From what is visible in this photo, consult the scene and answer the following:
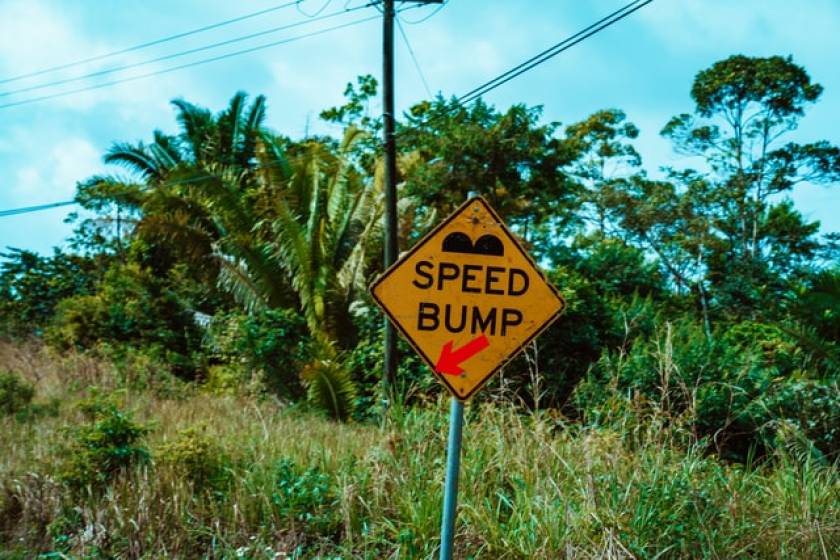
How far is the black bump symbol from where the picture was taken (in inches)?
202

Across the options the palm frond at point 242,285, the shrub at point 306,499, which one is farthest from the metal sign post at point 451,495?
the palm frond at point 242,285

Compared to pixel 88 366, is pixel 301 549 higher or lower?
lower

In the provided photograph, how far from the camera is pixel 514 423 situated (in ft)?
24.4

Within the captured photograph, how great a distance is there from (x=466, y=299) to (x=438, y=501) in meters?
1.95

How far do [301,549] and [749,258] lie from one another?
20834 millimetres

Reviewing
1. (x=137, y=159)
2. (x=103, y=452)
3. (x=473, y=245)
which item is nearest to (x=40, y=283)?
(x=137, y=159)

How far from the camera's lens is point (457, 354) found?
505 cm

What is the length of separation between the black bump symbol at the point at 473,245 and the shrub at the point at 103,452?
4044 mm

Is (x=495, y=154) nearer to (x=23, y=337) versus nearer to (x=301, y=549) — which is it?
(x=23, y=337)

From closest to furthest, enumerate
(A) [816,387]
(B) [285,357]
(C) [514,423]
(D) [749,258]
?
1. (C) [514,423]
2. (A) [816,387]
3. (B) [285,357]
4. (D) [749,258]

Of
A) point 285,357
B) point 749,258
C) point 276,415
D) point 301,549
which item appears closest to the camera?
point 301,549

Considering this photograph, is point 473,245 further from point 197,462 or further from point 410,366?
point 410,366

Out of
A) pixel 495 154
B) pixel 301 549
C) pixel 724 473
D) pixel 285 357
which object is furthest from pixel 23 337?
pixel 724 473

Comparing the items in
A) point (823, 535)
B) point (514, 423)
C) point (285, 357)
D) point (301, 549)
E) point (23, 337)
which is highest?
point (23, 337)
